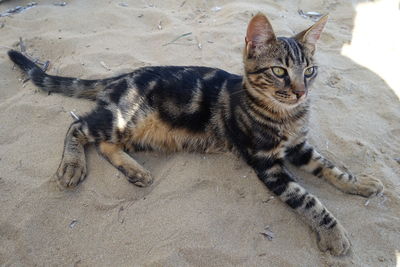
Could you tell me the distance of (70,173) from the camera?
8.20 feet

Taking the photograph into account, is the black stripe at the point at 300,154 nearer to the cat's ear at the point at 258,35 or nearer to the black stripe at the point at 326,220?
the black stripe at the point at 326,220

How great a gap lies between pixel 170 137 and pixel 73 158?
827mm

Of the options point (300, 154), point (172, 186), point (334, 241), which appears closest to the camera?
A: point (334, 241)

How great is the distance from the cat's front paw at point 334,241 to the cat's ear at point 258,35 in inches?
56.4

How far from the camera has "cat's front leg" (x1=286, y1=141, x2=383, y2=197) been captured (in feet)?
8.25

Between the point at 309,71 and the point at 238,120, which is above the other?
the point at 309,71

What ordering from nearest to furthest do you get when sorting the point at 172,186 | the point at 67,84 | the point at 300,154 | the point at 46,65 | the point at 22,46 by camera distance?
1. the point at 172,186
2. the point at 300,154
3. the point at 67,84
4. the point at 46,65
5. the point at 22,46

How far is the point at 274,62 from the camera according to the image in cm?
237

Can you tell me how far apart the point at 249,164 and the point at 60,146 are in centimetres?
168

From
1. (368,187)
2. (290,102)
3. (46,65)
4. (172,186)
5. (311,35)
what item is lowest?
(172,186)

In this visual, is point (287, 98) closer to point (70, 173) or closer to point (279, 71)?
point (279, 71)

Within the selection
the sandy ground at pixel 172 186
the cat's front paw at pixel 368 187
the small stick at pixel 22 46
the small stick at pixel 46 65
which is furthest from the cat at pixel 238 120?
the small stick at pixel 22 46

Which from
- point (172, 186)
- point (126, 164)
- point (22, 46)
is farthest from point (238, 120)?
point (22, 46)

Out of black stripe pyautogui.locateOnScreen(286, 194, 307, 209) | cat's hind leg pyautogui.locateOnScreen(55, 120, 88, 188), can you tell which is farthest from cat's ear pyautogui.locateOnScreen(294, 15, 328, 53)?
cat's hind leg pyautogui.locateOnScreen(55, 120, 88, 188)
